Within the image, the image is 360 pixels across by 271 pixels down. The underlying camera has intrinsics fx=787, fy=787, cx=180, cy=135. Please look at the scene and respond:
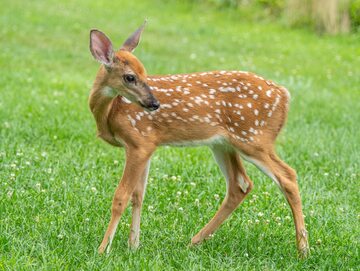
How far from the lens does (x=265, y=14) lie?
19.6 meters

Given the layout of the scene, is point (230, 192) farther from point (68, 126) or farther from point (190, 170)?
point (68, 126)

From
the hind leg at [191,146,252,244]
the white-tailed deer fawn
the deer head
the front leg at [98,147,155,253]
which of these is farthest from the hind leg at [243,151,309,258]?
the deer head

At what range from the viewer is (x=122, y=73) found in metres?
4.89

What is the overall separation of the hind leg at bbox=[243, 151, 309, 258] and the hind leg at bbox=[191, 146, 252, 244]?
339mm

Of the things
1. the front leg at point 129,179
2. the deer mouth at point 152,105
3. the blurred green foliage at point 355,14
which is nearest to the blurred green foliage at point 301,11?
the blurred green foliage at point 355,14

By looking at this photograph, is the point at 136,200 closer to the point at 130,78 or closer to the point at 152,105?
the point at 152,105

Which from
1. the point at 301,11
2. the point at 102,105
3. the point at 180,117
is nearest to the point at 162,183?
the point at 180,117

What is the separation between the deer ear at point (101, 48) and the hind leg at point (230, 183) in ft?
3.58

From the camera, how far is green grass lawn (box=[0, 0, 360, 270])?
4946 mm

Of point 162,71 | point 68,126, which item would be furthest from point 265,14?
point 68,126

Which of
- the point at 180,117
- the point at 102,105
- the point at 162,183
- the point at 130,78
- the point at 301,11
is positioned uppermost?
the point at 130,78

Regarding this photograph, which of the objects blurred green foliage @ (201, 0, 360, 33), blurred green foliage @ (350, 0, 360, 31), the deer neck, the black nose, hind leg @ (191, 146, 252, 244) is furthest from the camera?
blurred green foliage @ (350, 0, 360, 31)

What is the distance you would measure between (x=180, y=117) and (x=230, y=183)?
72 cm

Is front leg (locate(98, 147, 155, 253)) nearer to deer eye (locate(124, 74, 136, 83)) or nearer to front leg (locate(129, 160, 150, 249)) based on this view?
front leg (locate(129, 160, 150, 249))
